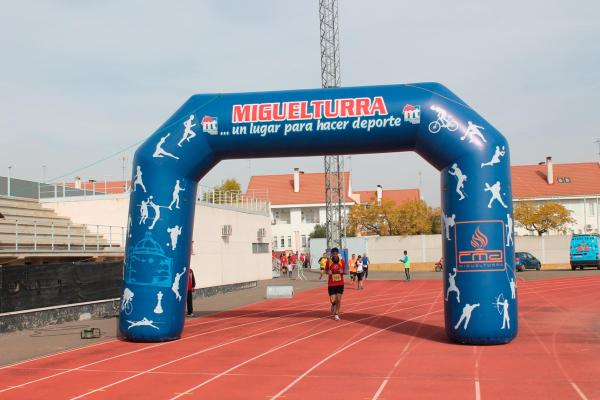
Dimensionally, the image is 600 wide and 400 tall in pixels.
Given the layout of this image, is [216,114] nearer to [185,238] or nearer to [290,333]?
[185,238]

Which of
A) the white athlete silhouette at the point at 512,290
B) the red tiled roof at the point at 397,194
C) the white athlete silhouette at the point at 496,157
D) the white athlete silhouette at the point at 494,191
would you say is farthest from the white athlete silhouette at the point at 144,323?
the red tiled roof at the point at 397,194

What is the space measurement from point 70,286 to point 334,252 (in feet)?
26.4

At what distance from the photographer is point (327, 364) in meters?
10.8

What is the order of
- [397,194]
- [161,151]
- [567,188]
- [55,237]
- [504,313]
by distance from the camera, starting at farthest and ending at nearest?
[397,194] < [567,188] < [55,237] < [161,151] < [504,313]

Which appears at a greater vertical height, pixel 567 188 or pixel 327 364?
pixel 567 188

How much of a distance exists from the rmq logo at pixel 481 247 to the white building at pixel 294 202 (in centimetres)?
6559

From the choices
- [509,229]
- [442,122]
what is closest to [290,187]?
[442,122]

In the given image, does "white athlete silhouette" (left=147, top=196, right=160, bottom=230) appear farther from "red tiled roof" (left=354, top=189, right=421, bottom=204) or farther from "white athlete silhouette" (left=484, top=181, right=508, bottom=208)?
"red tiled roof" (left=354, top=189, right=421, bottom=204)

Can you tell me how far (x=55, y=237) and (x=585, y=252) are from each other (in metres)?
38.2

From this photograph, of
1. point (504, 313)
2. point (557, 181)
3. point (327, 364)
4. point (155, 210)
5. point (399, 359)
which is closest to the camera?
point (327, 364)

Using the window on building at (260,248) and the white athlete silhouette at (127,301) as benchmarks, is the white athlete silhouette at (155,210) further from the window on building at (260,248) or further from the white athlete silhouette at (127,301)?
the window on building at (260,248)

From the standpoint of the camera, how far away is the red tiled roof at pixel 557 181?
3009 inches

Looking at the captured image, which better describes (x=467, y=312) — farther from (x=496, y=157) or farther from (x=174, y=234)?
(x=174, y=234)

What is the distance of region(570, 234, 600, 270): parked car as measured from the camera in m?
45.9
